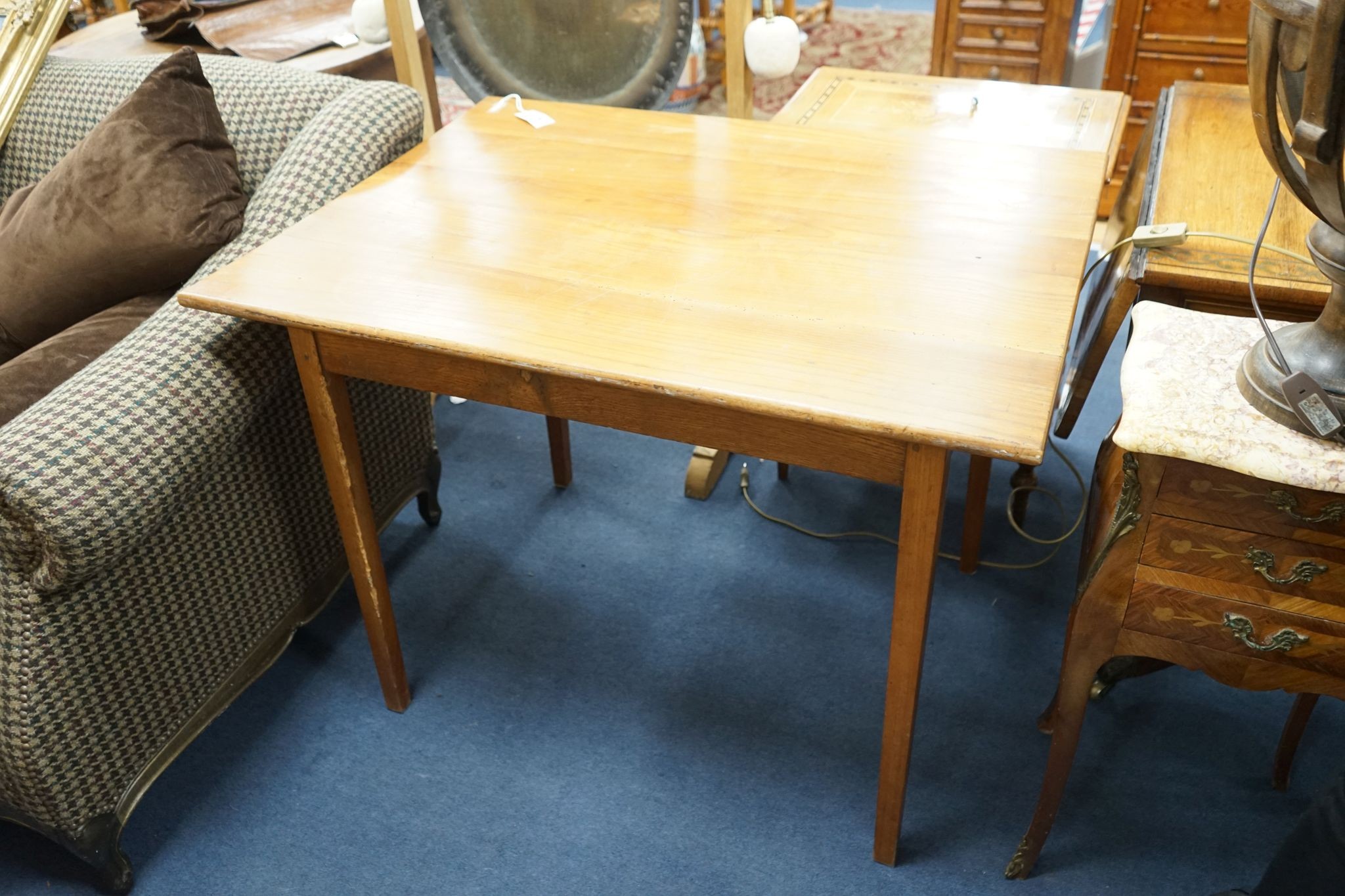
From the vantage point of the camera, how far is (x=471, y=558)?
1919 millimetres

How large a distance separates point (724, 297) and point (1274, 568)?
0.60m

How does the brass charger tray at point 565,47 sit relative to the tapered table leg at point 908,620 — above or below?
above

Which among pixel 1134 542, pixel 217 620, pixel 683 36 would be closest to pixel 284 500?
pixel 217 620

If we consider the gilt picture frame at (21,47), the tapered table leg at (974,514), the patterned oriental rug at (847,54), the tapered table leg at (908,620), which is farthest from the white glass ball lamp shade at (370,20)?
the patterned oriental rug at (847,54)

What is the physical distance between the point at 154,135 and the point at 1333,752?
6.23 feet

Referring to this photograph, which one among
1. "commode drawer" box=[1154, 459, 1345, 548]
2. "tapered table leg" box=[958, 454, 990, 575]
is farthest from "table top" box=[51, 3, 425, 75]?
"commode drawer" box=[1154, 459, 1345, 548]

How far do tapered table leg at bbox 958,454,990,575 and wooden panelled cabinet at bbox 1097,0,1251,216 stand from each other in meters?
1.37

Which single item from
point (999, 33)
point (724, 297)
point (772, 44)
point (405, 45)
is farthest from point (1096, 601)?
point (999, 33)

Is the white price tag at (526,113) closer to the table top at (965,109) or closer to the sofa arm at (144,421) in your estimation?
the sofa arm at (144,421)

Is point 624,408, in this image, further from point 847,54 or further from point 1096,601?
point 847,54

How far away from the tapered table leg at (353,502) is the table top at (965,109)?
3.09 feet

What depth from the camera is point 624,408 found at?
1.12 meters

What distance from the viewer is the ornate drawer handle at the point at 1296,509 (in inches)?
35.4

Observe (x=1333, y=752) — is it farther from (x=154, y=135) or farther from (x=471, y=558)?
(x=154, y=135)
